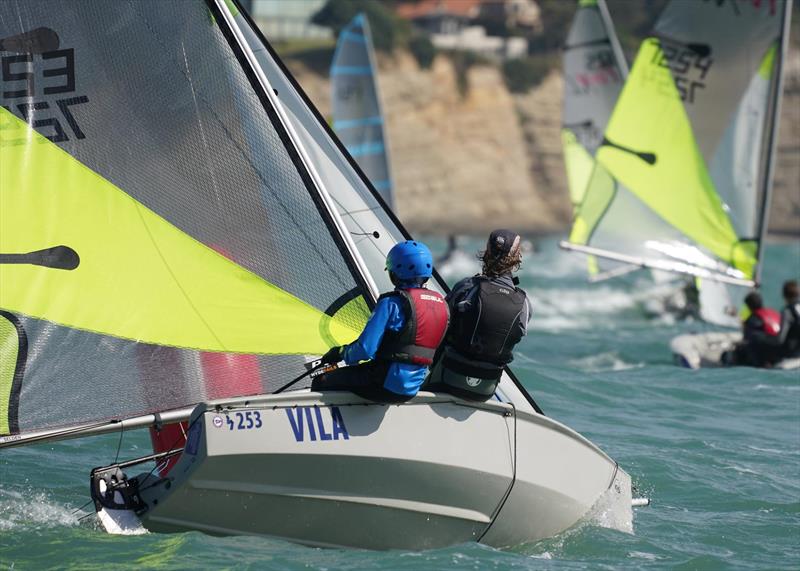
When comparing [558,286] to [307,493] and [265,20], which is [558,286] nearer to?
[307,493]

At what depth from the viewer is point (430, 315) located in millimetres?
4574

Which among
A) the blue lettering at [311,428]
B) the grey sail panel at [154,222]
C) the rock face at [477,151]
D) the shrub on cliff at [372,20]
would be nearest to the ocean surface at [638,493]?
the blue lettering at [311,428]

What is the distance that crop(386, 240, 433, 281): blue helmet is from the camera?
15.0 ft

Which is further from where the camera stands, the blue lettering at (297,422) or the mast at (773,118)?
the mast at (773,118)

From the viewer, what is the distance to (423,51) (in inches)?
1811

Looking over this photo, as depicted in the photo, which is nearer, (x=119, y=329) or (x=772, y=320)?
(x=119, y=329)

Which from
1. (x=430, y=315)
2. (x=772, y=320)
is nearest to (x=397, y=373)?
(x=430, y=315)

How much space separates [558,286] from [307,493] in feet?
69.3

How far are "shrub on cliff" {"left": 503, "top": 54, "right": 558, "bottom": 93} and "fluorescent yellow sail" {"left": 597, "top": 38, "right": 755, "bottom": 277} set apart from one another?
34.7 metres

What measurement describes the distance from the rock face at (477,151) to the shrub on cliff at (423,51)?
244mm

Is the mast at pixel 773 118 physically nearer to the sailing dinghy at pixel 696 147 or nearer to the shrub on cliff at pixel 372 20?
the sailing dinghy at pixel 696 147

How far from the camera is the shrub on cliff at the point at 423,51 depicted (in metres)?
45.8

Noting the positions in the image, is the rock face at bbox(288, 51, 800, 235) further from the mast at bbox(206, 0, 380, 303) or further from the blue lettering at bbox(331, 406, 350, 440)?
the blue lettering at bbox(331, 406, 350, 440)

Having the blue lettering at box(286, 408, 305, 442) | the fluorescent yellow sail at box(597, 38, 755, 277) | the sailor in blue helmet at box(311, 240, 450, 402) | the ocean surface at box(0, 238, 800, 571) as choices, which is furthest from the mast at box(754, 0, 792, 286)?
the blue lettering at box(286, 408, 305, 442)
